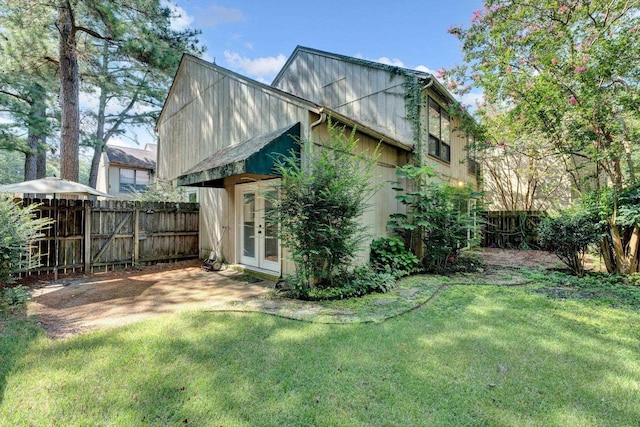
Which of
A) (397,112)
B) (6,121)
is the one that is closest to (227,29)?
(397,112)

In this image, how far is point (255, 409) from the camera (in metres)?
2.28

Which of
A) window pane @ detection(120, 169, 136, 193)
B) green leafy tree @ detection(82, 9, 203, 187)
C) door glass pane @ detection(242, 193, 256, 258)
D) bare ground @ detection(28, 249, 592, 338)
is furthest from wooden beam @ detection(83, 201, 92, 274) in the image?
window pane @ detection(120, 169, 136, 193)

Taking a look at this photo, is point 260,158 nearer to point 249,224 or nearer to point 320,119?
point 320,119

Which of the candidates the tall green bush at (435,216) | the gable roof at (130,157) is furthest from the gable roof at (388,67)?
the gable roof at (130,157)

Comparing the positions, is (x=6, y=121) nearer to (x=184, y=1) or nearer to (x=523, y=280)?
(x=184, y=1)

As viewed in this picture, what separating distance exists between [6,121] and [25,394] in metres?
16.4

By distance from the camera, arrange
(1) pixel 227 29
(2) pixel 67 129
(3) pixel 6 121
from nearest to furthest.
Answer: (2) pixel 67 129 < (1) pixel 227 29 < (3) pixel 6 121

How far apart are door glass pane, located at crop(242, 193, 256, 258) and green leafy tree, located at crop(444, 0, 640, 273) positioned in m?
6.86

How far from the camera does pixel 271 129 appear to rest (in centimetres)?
659

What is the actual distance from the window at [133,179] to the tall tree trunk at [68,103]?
1187cm

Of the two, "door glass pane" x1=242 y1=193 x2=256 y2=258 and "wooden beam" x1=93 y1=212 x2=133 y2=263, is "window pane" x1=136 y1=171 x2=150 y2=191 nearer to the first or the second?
"wooden beam" x1=93 y1=212 x2=133 y2=263

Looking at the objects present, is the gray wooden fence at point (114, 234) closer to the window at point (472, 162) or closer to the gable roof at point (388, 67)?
the gable roof at point (388, 67)

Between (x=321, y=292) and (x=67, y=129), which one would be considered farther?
(x=67, y=129)

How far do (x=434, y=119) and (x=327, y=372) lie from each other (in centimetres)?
870
